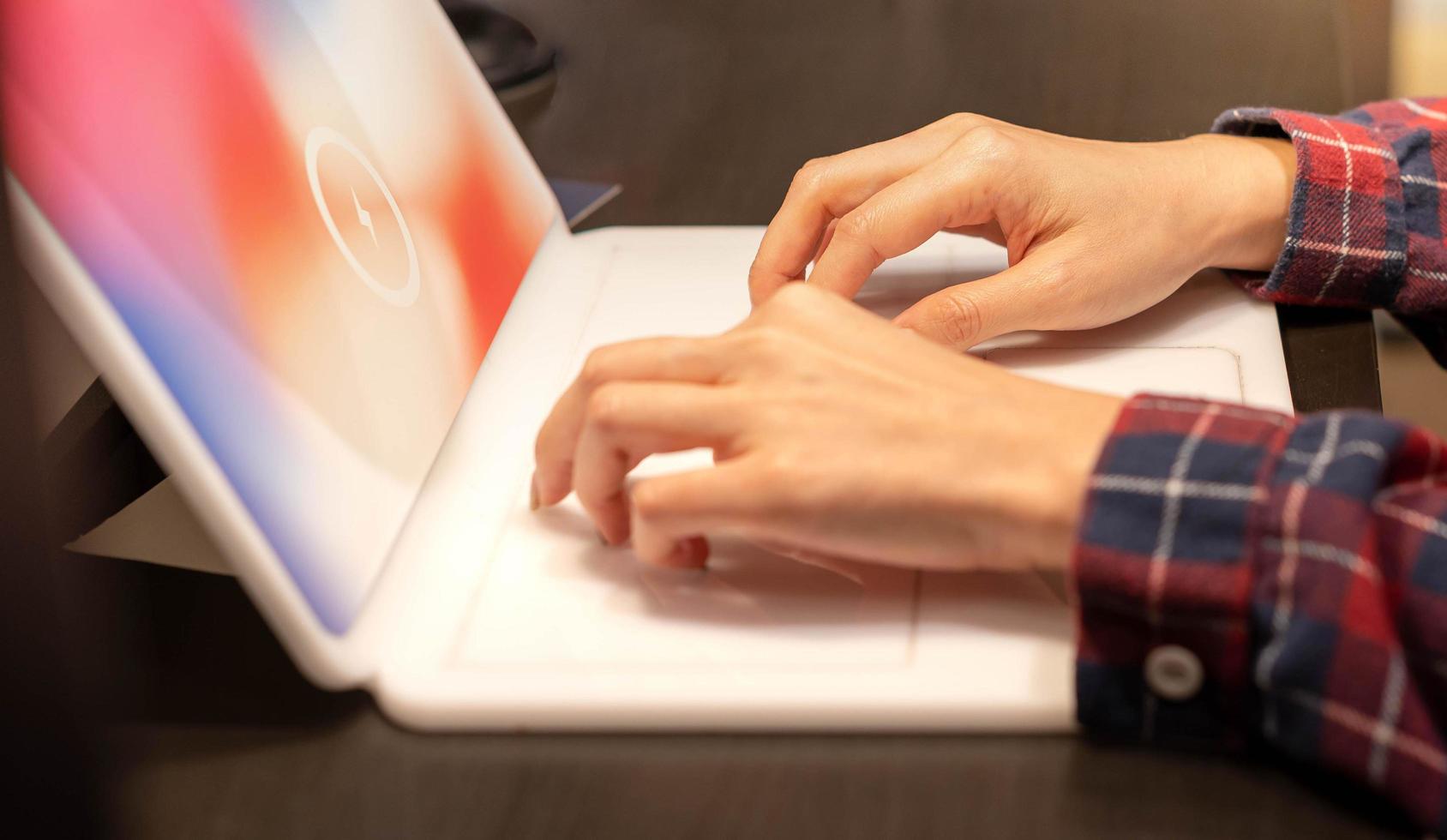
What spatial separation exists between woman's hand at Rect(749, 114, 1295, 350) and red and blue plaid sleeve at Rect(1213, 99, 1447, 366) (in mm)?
19

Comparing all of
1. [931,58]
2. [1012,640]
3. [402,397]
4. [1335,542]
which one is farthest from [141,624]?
[931,58]

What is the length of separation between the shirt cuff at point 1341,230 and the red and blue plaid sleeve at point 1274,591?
29 centimetres

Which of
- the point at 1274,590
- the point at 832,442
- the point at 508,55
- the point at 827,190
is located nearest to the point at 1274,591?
the point at 1274,590

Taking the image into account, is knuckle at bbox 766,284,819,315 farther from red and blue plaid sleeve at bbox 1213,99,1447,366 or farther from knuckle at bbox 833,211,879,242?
red and blue plaid sleeve at bbox 1213,99,1447,366

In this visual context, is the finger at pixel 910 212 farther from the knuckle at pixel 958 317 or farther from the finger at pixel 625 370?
the finger at pixel 625 370

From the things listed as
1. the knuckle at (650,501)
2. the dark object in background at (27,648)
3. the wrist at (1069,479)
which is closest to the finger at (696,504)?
the knuckle at (650,501)

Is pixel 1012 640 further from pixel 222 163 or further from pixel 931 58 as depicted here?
pixel 931 58

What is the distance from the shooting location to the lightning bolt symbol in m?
0.65

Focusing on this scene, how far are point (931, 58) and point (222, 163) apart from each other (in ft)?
2.41

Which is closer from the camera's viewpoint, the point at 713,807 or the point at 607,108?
the point at 713,807

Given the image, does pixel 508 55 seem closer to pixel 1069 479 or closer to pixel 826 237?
pixel 826 237

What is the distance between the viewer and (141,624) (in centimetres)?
56

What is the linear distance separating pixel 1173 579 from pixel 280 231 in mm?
414

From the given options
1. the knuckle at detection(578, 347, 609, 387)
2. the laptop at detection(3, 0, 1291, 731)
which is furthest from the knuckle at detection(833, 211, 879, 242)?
the knuckle at detection(578, 347, 609, 387)
